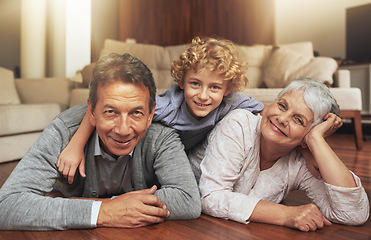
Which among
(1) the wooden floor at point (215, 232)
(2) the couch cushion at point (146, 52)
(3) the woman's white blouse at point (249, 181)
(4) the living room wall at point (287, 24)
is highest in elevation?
(4) the living room wall at point (287, 24)

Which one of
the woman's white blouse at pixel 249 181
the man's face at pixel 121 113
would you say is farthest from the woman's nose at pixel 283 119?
the man's face at pixel 121 113

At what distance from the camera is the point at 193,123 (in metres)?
1.36

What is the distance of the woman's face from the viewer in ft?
3.60

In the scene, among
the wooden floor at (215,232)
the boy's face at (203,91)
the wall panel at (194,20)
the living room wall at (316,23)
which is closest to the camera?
the wooden floor at (215,232)

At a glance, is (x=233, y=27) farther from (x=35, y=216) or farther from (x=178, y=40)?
(x=35, y=216)

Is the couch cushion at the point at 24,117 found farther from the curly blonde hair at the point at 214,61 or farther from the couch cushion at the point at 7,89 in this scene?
the curly blonde hair at the point at 214,61

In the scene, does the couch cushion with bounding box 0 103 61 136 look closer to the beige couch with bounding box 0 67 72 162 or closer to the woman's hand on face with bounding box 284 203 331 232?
the beige couch with bounding box 0 67 72 162

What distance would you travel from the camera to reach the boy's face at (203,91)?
4.25 ft

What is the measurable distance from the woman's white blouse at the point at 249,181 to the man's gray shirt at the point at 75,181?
0.27 feet

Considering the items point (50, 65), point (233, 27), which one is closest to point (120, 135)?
point (50, 65)

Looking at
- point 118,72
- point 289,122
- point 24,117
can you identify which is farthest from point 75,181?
point 24,117

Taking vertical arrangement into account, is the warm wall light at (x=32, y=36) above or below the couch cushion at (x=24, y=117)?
above

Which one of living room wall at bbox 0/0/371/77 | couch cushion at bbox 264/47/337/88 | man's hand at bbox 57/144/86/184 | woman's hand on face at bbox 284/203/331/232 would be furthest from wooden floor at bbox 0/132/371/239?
living room wall at bbox 0/0/371/77

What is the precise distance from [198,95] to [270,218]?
0.54 metres
